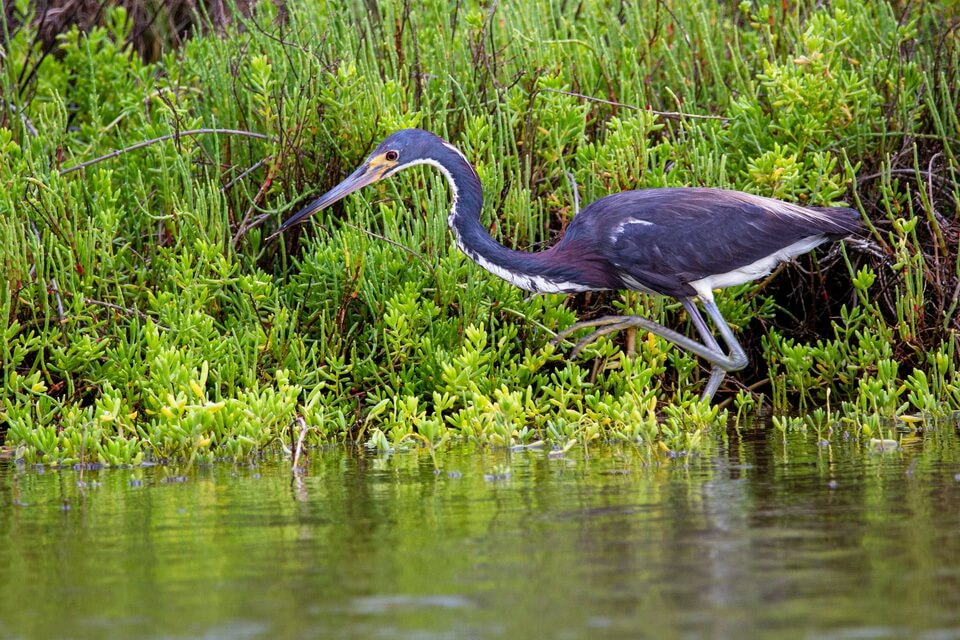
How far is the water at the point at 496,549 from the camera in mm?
3480

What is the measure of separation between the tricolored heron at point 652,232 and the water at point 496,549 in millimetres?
1522

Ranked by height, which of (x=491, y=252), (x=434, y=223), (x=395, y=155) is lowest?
(x=491, y=252)

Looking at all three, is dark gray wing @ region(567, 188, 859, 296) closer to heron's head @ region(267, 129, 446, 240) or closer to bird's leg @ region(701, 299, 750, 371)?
bird's leg @ region(701, 299, 750, 371)

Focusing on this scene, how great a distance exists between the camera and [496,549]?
14.0 ft

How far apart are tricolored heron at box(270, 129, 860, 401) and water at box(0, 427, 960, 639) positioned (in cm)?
152

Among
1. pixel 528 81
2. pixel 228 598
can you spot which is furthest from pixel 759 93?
pixel 228 598

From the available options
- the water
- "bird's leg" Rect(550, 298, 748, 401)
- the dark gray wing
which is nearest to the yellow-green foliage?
"bird's leg" Rect(550, 298, 748, 401)

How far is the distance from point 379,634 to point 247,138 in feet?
18.3

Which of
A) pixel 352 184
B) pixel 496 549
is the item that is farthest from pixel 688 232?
pixel 496 549

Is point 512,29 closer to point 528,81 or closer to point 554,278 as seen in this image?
point 528,81

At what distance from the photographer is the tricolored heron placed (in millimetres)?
7410

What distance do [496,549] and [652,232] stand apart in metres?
3.48

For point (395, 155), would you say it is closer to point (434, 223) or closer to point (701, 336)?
point (434, 223)

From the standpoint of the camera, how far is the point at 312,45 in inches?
348
